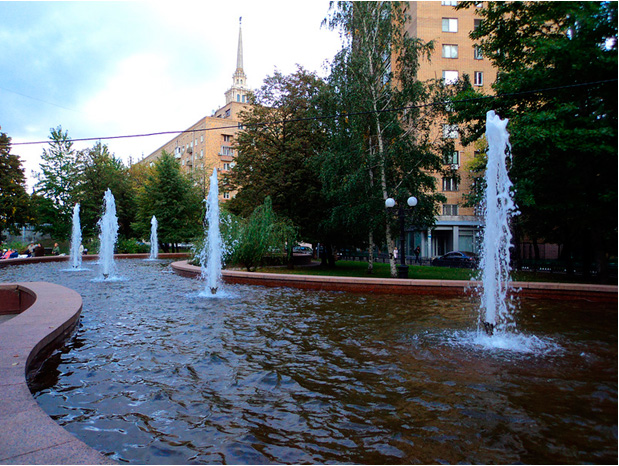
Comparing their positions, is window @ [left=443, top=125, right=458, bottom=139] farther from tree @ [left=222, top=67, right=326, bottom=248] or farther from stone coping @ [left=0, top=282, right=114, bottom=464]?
stone coping @ [left=0, top=282, right=114, bottom=464]

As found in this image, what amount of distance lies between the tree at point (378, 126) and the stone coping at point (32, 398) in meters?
13.2

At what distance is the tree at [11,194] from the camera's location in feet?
116

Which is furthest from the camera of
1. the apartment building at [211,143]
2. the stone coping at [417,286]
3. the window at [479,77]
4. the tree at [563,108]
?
the apartment building at [211,143]

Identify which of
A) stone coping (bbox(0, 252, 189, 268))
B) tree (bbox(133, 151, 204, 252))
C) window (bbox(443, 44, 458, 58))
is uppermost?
window (bbox(443, 44, 458, 58))

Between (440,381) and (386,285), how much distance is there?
282 inches

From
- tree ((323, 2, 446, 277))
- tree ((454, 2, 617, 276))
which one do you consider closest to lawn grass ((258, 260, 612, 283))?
tree ((323, 2, 446, 277))

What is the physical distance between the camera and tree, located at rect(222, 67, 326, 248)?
76.8ft

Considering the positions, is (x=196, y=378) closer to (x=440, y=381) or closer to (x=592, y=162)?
(x=440, y=381)

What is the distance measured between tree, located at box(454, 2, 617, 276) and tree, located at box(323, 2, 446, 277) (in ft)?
7.65

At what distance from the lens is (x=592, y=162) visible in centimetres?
1398

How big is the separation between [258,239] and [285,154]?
8018mm

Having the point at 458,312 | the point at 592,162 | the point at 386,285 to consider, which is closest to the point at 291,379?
the point at 458,312

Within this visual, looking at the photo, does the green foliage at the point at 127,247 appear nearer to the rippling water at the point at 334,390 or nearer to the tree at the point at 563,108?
the tree at the point at 563,108

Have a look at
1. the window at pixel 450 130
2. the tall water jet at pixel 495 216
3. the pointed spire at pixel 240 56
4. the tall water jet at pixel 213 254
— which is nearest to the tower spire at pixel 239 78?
the pointed spire at pixel 240 56
